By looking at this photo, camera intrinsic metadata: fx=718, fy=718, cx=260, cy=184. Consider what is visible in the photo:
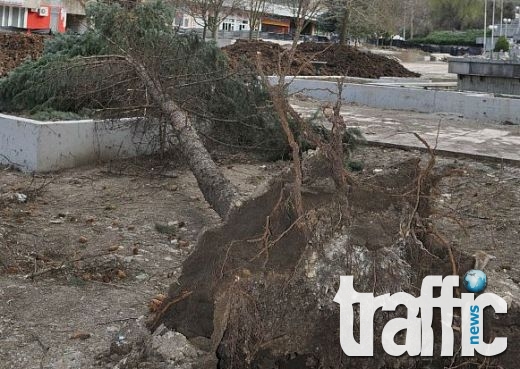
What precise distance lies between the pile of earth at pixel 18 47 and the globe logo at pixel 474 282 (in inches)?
506

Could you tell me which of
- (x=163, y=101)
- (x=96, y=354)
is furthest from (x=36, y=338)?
(x=163, y=101)

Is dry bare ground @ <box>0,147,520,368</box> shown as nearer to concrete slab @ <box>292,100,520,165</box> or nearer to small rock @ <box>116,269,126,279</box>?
small rock @ <box>116,269,126,279</box>

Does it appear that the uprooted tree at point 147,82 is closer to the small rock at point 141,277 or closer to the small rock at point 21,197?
the small rock at point 21,197

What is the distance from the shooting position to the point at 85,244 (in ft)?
16.6

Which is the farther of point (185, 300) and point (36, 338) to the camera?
point (36, 338)

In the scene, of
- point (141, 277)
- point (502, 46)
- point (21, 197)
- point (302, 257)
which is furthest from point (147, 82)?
point (502, 46)

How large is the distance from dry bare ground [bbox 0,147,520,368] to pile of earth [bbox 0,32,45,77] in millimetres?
8369

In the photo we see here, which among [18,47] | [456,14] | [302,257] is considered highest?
[456,14]

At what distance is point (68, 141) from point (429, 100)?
8499 mm

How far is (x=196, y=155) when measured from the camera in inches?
228

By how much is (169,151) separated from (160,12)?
7.87 feet

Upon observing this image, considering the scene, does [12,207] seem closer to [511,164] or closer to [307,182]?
[307,182]

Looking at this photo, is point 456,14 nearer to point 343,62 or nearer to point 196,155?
point 343,62

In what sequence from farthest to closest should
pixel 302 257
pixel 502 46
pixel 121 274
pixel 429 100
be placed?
pixel 502 46 < pixel 429 100 < pixel 121 274 < pixel 302 257
